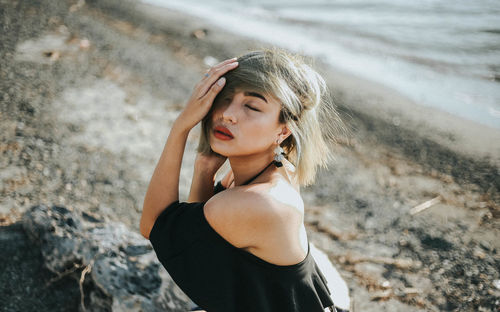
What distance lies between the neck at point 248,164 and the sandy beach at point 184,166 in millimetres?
1297

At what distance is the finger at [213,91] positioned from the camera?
2.11 m

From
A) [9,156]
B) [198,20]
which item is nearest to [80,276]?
[9,156]

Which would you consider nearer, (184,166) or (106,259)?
(106,259)

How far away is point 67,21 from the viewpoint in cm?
684

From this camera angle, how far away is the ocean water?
23.2ft

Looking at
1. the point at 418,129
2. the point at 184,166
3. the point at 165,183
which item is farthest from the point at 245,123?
the point at 418,129

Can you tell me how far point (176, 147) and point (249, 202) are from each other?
630 millimetres

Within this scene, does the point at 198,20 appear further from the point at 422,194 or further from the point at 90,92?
the point at 422,194

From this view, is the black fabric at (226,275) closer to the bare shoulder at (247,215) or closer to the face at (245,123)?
the bare shoulder at (247,215)

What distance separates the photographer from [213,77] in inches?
84.9

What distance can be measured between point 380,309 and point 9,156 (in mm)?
3381

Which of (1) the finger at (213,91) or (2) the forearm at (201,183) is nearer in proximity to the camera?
(1) the finger at (213,91)

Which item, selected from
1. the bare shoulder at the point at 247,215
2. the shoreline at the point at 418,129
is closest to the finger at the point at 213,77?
the bare shoulder at the point at 247,215

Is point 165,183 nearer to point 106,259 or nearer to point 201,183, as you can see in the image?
point 201,183
